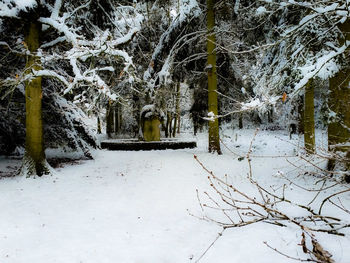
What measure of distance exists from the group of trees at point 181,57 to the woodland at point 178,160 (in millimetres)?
57

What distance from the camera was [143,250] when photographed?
3.76 m

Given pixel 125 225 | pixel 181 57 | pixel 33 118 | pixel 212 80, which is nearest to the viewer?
pixel 125 225

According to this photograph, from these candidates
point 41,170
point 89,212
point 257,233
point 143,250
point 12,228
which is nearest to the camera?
point 143,250

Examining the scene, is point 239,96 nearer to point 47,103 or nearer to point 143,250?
point 47,103

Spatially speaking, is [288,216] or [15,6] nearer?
[288,216]

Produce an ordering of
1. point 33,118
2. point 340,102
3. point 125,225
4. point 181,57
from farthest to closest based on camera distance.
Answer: point 181,57 < point 33,118 < point 340,102 < point 125,225

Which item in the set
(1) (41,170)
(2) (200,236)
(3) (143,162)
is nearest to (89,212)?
(2) (200,236)

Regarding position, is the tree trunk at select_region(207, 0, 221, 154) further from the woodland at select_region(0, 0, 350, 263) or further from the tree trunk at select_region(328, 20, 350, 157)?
the tree trunk at select_region(328, 20, 350, 157)

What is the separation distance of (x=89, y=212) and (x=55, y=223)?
0.69 metres

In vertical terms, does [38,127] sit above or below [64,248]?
above

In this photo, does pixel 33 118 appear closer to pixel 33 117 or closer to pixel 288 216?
pixel 33 117

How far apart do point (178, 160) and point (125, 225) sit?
20.2 ft

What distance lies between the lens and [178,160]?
10688 mm

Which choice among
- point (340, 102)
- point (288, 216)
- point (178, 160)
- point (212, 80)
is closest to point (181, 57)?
point (212, 80)
